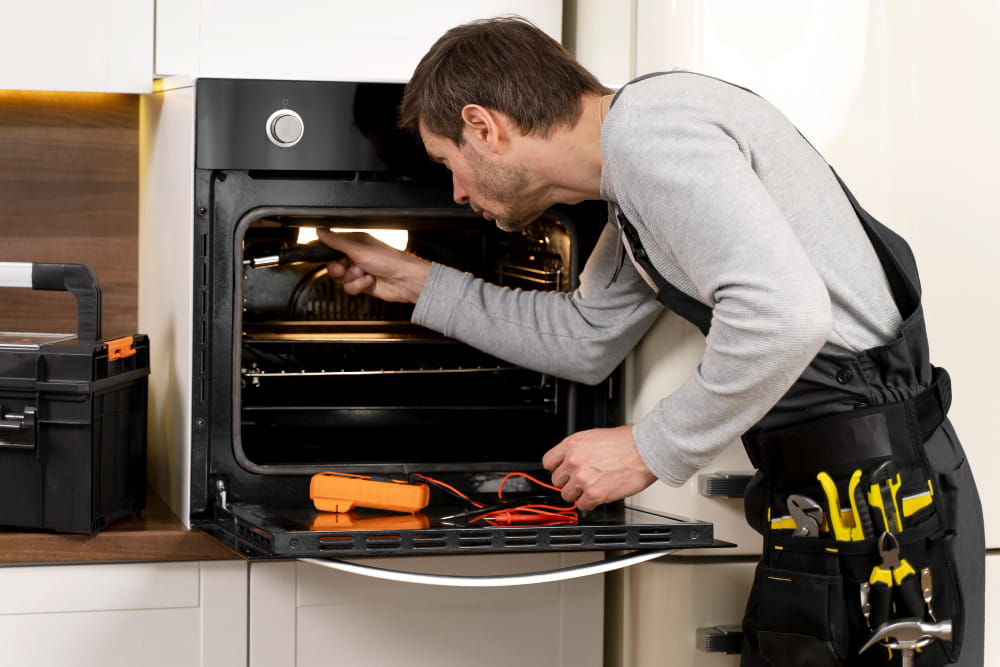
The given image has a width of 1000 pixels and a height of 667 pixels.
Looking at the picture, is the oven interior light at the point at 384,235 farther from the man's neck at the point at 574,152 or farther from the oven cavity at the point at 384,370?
the man's neck at the point at 574,152

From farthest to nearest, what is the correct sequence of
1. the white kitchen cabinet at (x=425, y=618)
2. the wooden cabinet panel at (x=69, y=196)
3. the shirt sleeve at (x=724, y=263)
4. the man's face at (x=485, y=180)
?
the wooden cabinet panel at (x=69, y=196), the white kitchen cabinet at (x=425, y=618), the man's face at (x=485, y=180), the shirt sleeve at (x=724, y=263)

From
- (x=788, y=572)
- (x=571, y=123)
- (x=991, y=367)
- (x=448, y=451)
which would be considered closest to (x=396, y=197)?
(x=571, y=123)

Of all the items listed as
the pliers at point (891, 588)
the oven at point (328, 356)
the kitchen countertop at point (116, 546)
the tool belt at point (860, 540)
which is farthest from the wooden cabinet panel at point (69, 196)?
the pliers at point (891, 588)

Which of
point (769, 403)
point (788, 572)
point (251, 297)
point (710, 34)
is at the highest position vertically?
point (710, 34)

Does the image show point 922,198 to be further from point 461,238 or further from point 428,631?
point 428,631

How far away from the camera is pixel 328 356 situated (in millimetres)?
1618

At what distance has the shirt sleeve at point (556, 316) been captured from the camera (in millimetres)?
1449

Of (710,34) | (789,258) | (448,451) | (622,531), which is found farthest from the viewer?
(448,451)

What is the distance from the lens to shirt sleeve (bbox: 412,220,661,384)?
4.75 feet

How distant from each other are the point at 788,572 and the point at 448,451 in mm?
506

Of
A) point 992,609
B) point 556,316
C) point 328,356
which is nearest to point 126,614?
point 328,356

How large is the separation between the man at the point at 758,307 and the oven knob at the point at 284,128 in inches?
5.5

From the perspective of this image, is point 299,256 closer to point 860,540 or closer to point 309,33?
point 309,33

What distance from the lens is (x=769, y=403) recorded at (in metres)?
1.15
